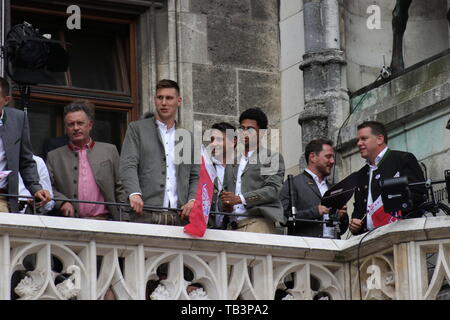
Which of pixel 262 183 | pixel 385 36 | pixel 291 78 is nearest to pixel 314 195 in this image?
pixel 262 183

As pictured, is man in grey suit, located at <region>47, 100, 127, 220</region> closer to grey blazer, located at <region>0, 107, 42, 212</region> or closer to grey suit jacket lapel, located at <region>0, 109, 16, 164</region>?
grey blazer, located at <region>0, 107, 42, 212</region>

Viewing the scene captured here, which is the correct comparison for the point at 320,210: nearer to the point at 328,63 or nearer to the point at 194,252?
the point at 194,252

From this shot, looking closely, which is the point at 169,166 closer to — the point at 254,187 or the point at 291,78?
the point at 254,187

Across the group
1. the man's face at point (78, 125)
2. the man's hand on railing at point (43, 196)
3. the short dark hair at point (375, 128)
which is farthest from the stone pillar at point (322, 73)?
the man's hand on railing at point (43, 196)

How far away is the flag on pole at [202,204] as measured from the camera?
1577 cm

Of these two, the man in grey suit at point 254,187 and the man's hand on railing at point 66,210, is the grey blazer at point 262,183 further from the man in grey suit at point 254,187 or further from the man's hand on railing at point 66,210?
the man's hand on railing at point 66,210

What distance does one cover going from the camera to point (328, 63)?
64.5 ft

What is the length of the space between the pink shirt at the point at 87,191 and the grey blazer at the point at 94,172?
0.09ft

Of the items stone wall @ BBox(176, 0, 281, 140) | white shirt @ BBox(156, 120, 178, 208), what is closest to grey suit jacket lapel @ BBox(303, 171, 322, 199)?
white shirt @ BBox(156, 120, 178, 208)

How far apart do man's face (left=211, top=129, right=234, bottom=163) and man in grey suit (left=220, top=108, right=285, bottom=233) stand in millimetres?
98

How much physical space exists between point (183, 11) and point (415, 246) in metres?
5.06

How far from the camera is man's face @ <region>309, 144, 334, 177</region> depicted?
57.2 ft

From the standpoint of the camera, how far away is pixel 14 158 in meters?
15.7

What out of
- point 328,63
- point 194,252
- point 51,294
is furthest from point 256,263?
point 328,63
